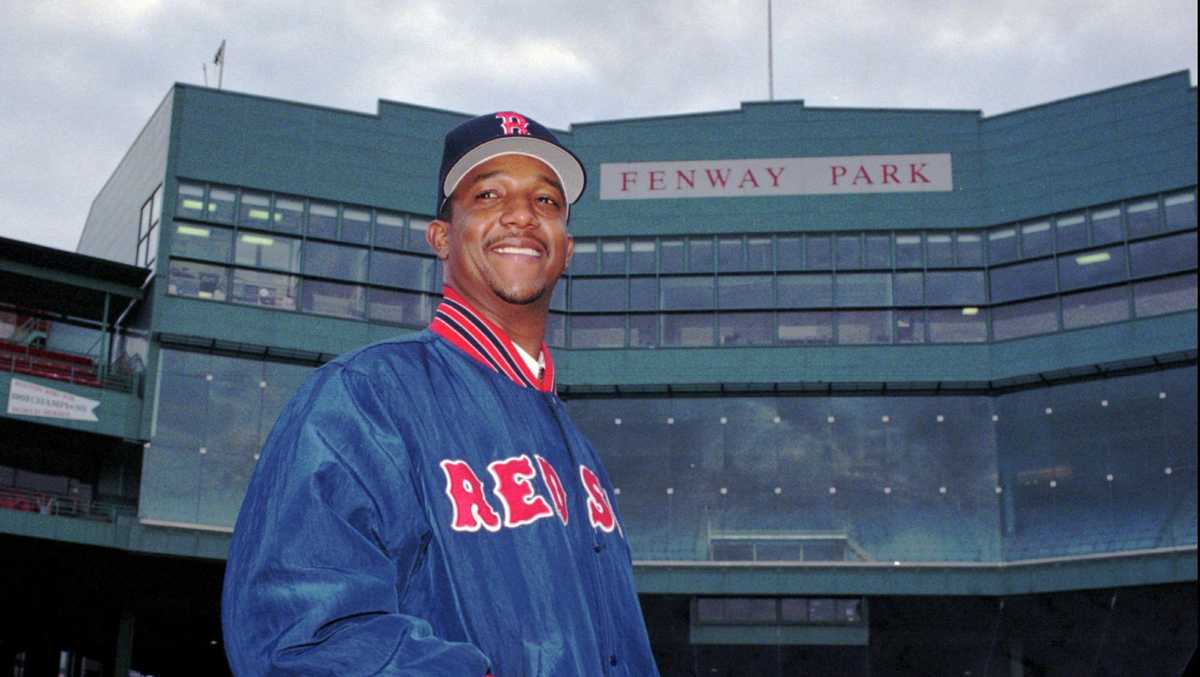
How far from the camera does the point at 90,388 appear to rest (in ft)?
104

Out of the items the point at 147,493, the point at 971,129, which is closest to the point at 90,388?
the point at 147,493

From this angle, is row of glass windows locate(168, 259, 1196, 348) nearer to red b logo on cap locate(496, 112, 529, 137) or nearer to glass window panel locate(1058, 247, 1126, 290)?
glass window panel locate(1058, 247, 1126, 290)

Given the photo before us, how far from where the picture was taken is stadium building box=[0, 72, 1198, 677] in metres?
32.6

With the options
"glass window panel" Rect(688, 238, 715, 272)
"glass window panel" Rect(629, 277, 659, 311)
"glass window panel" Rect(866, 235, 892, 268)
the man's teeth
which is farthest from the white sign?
the man's teeth

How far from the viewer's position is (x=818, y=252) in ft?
120

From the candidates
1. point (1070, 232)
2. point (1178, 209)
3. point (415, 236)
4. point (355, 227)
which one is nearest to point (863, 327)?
point (1070, 232)

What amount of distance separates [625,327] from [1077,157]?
40.6 ft

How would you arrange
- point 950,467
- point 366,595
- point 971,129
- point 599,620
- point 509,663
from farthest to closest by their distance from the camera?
1. point 971,129
2. point 950,467
3. point 599,620
4. point 509,663
5. point 366,595

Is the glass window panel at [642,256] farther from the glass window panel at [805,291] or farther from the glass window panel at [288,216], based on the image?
the glass window panel at [288,216]

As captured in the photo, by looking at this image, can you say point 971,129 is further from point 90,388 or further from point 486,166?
point 486,166

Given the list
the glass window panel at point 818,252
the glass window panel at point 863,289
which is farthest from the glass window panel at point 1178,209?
the glass window panel at point 818,252

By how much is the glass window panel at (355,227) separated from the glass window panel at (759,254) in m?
10.0

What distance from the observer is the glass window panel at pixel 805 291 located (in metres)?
36.0

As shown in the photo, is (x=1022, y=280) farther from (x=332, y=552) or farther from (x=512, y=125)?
(x=332, y=552)
